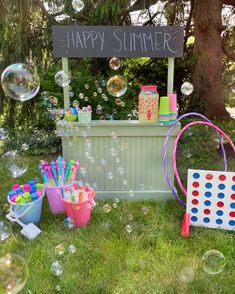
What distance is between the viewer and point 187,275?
2.26m

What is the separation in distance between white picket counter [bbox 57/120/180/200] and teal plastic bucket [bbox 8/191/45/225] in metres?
0.60

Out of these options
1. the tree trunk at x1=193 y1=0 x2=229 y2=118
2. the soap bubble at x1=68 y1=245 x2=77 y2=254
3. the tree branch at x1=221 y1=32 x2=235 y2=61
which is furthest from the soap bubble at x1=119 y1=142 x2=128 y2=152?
the tree branch at x1=221 y1=32 x2=235 y2=61

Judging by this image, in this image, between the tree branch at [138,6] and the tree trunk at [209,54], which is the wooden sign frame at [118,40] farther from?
the tree trunk at [209,54]

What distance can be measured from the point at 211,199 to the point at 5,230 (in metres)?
1.72

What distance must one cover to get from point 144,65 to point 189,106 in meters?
1.18

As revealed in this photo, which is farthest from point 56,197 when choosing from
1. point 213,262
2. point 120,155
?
point 213,262

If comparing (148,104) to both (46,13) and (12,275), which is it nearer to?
(12,275)

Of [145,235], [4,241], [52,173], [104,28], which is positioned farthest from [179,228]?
[104,28]

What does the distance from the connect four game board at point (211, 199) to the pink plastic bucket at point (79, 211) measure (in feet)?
2.79

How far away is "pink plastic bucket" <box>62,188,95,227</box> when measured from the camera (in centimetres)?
277

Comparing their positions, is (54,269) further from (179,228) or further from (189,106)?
(189,106)

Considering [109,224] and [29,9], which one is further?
[29,9]

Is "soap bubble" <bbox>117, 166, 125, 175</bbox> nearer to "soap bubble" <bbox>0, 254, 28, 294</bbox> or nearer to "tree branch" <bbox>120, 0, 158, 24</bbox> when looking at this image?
"soap bubble" <bbox>0, 254, 28, 294</bbox>

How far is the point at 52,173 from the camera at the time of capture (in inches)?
119
